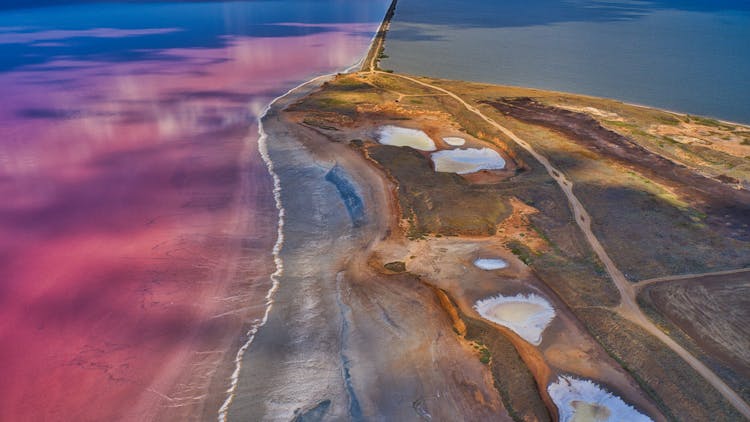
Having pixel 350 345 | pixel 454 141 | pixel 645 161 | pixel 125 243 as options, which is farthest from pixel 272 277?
pixel 645 161

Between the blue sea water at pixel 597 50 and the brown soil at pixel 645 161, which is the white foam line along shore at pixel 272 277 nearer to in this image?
the brown soil at pixel 645 161

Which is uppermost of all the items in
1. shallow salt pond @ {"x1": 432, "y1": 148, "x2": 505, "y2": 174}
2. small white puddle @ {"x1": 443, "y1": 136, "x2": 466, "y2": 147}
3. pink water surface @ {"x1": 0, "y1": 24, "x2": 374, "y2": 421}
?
small white puddle @ {"x1": 443, "y1": 136, "x2": 466, "y2": 147}

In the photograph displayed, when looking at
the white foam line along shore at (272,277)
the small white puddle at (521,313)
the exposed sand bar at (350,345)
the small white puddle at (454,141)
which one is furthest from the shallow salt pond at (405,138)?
the small white puddle at (521,313)

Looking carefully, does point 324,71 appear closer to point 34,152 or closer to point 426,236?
point 34,152

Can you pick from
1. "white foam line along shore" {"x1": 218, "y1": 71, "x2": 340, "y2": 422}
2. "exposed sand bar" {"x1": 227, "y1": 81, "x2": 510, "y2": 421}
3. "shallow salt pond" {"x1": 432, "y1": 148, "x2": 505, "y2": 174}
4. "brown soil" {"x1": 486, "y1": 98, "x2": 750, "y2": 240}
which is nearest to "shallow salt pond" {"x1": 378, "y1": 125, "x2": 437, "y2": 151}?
"shallow salt pond" {"x1": 432, "y1": 148, "x2": 505, "y2": 174}

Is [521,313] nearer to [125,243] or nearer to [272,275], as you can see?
[272,275]

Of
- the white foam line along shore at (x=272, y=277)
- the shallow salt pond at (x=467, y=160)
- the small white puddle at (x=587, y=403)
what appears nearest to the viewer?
the small white puddle at (x=587, y=403)

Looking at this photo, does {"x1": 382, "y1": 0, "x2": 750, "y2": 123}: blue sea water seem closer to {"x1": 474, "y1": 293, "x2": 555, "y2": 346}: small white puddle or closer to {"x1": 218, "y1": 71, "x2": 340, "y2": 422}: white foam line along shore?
{"x1": 218, "y1": 71, "x2": 340, "y2": 422}: white foam line along shore
